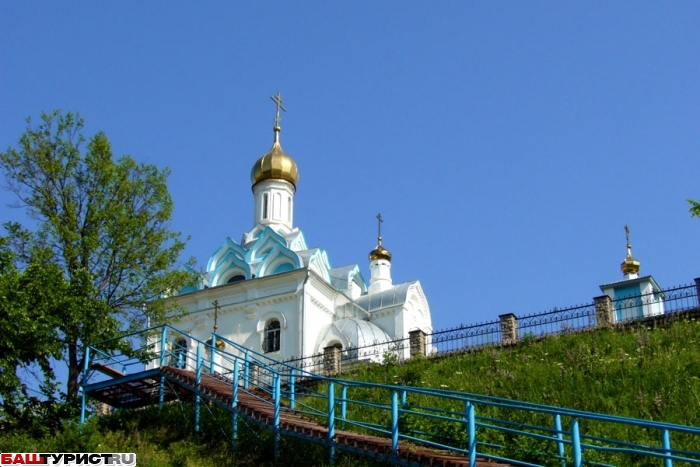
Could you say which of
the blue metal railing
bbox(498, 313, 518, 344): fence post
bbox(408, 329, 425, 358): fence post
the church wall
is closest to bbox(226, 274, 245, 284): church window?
the church wall

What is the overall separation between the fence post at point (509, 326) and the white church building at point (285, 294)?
9039mm

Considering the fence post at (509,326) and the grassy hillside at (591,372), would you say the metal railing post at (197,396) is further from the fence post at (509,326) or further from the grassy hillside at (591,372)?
the fence post at (509,326)

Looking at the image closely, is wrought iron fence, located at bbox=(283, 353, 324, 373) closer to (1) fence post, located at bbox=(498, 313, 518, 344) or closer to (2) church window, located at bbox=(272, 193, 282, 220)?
(1) fence post, located at bbox=(498, 313, 518, 344)

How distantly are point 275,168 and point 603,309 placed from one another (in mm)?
18093

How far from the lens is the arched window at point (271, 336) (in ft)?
99.3

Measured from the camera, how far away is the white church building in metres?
30.3

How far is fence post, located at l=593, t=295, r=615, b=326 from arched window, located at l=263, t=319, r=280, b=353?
1261 centimetres

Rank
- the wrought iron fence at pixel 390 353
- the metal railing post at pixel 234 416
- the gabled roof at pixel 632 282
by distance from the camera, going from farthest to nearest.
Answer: the gabled roof at pixel 632 282, the wrought iron fence at pixel 390 353, the metal railing post at pixel 234 416

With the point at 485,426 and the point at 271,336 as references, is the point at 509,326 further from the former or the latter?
the point at 271,336

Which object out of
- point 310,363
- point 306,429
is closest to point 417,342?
point 310,363

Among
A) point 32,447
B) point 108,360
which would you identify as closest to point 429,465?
point 32,447

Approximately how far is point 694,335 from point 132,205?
1079 centimetres

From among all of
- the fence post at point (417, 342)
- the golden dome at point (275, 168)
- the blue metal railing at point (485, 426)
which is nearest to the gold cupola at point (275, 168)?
the golden dome at point (275, 168)

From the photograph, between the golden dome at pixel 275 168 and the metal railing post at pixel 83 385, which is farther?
the golden dome at pixel 275 168
